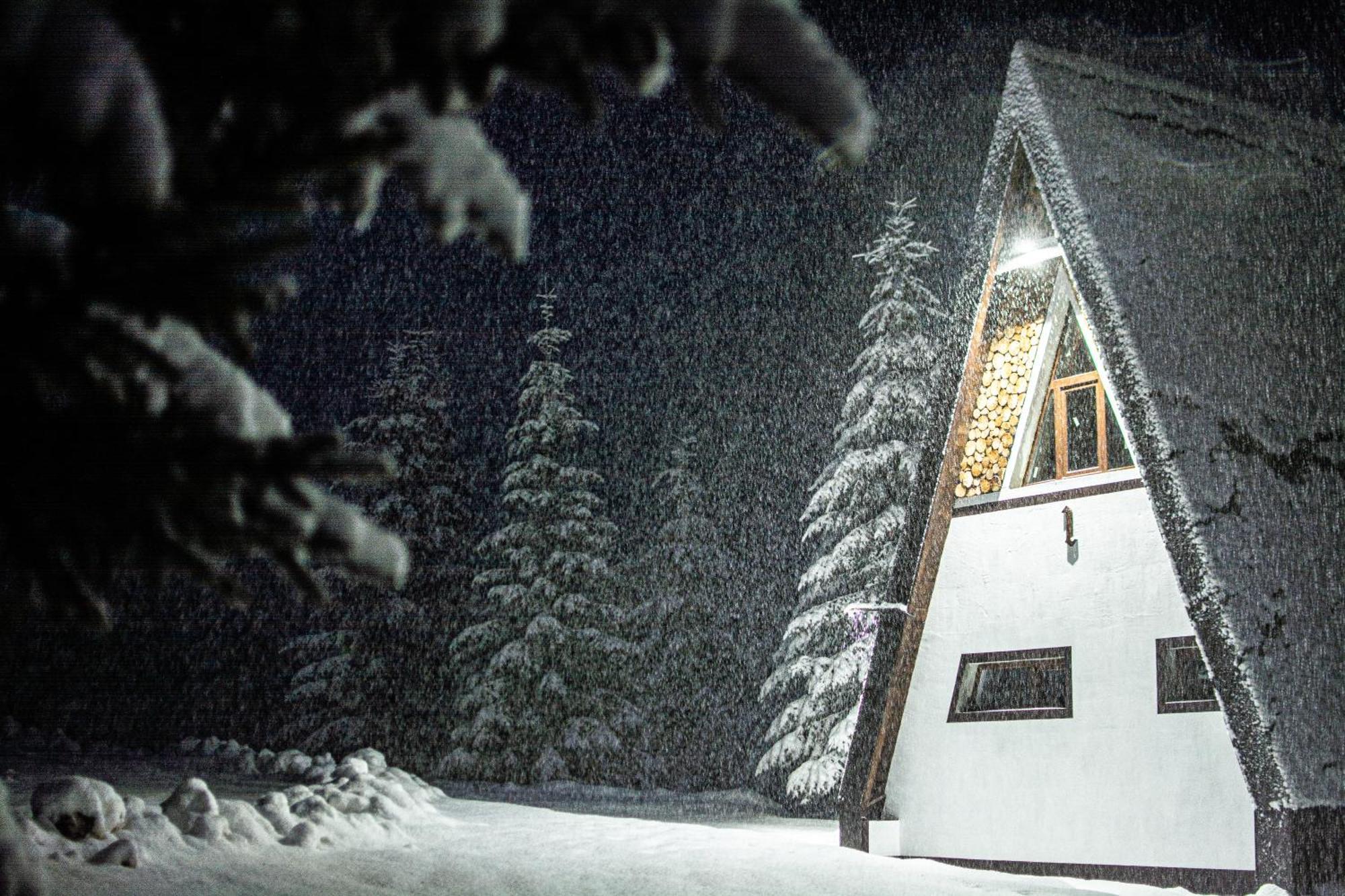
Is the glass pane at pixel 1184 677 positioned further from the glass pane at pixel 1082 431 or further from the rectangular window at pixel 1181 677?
the glass pane at pixel 1082 431

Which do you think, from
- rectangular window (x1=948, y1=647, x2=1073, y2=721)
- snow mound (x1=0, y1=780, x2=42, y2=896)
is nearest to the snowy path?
rectangular window (x1=948, y1=647, x2=1073, y2=721)

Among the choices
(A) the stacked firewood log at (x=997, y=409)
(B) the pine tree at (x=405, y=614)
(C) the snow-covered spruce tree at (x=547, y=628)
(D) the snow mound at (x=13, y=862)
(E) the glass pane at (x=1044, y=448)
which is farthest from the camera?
(B) the pine tree at (x=405, y=614)

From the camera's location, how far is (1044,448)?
11.5 m

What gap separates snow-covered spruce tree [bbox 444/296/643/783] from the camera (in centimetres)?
2598

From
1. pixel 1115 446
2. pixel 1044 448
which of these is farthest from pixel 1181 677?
pixel 1044 448

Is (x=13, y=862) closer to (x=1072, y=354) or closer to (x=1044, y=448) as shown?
(x=1044, y=448)

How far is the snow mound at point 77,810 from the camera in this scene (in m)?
8.02

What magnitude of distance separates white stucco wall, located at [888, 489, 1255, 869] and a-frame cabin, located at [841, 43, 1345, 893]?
2 centimetres

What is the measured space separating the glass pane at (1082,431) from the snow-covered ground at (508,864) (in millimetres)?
3819

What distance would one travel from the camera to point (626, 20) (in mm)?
1948

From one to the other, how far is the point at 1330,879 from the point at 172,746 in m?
26.4

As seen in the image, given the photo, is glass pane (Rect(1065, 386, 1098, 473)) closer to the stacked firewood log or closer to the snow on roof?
the stacked firewood log

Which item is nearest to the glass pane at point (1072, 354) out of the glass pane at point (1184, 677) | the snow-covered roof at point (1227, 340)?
the snow-covered roof at point (1227, 340)

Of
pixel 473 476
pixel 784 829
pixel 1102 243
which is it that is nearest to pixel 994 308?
pixel 1102 243
